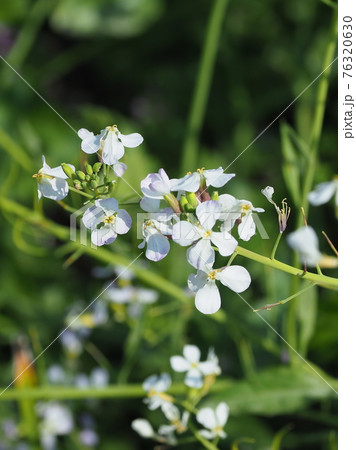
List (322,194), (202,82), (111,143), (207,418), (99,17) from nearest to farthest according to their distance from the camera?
(111,143), (322,194), (207,418), (202,82), (99,17)

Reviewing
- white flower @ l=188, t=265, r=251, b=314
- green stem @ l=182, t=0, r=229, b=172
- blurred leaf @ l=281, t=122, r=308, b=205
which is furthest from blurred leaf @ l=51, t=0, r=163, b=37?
white flower @ l=188, t=265, r=251, b=314

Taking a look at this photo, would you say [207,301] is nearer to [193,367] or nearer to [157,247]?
[157,247]

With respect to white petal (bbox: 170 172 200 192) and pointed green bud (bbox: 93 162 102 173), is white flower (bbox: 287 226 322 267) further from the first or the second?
pointed green bud (bbox: 93 162 102 173)

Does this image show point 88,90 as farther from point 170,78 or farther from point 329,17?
point 329,17

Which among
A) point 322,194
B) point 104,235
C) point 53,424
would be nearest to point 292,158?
point 322,194

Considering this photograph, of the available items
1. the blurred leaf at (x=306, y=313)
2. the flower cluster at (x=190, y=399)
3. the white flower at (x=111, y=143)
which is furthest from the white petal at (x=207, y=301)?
the blurred leaf at (x=306, y=313)
